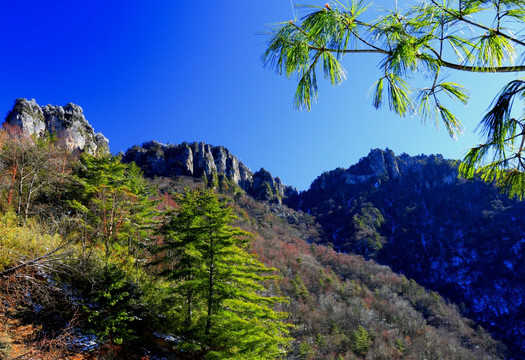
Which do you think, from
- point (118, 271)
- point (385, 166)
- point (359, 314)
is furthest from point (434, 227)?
point (118, 271)

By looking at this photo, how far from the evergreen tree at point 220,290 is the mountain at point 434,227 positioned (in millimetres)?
87725

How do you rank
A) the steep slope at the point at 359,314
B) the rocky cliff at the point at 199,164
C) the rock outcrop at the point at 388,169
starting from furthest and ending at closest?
the rock outcrop at the point at 388,169 < the rocky cliff at the point at 199,164 < the steep slope at the point at 359,314

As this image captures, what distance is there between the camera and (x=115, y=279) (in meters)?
10.1

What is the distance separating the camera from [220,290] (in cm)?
925

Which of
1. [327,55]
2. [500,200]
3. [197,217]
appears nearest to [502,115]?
[327,55]

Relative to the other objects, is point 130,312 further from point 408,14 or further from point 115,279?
point 408,14

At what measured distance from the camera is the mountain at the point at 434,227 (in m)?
84.5

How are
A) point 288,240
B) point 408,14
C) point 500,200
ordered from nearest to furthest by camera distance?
point 408,14 → point 288,240 → point 500,200

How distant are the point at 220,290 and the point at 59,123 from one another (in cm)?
5339

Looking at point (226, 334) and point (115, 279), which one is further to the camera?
point (115, 279)

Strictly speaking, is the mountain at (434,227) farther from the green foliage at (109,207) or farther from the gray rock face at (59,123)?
the green foliage at (109,207)

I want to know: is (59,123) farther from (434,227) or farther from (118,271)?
(434,227)

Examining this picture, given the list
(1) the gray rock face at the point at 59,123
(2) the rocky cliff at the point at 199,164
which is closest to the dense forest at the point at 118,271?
(1) the gray rock face at the point at 59,123

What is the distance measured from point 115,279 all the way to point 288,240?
76556 millimetres
